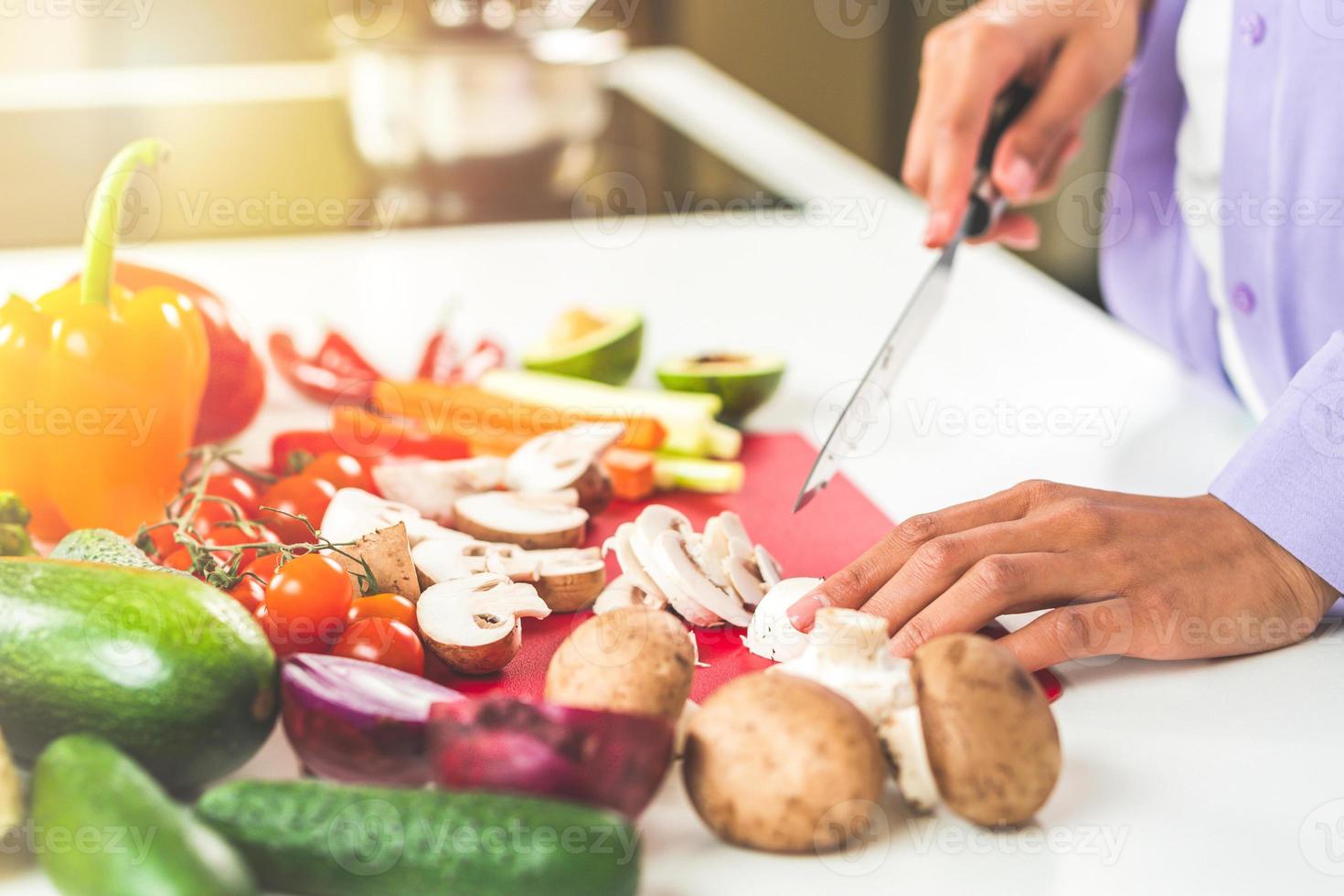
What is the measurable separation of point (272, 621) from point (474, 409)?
2.22ft

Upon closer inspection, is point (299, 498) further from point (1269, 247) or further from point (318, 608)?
point (1269, 247)

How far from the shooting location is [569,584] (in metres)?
1.13

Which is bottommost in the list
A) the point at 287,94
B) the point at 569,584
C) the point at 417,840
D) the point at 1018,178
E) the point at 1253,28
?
the point at 287,94

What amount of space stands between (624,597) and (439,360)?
2.69 ft

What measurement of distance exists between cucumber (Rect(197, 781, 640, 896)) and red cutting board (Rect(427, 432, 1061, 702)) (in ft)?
0.95

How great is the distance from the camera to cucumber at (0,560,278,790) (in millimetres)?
790

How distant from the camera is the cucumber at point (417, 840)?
26.7 inches

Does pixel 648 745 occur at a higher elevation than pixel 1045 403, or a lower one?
higher

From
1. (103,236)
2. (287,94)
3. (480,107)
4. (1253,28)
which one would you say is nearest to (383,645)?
(103,236)

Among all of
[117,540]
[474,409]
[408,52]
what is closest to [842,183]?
[408,52]

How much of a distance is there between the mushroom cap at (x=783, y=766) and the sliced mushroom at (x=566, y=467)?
0.60m

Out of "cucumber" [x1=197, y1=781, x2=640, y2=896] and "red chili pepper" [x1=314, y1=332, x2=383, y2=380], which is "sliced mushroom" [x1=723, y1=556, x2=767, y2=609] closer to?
"cucumber" [x1=197, y1=781, x2=640, y2=896]

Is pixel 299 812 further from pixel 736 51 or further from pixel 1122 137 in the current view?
pixel 736 51

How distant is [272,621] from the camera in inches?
39.7
